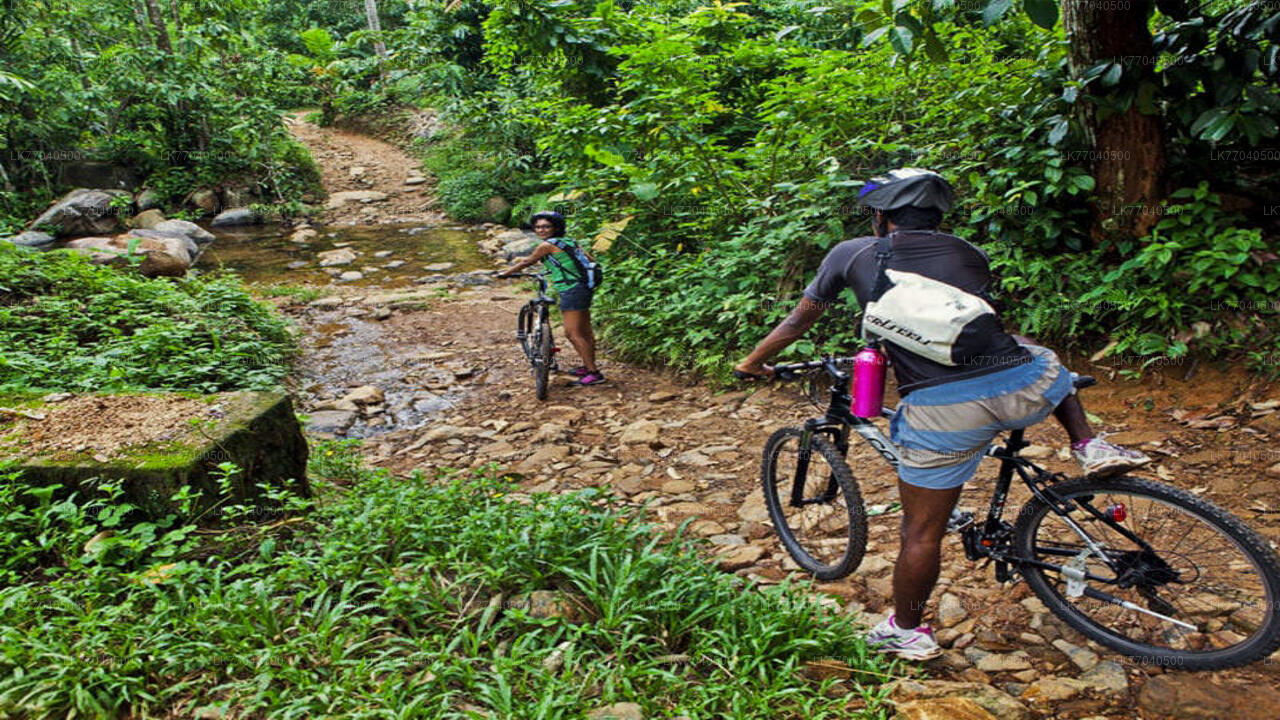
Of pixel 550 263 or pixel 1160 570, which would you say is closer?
pixel 1160 570

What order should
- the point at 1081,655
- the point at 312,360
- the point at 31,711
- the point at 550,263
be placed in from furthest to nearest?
the point at 312,360 → the point at 550,263 → the point at 1081,655 → the point at 31,711

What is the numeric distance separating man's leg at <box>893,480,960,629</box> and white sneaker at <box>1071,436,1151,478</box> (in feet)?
1.40

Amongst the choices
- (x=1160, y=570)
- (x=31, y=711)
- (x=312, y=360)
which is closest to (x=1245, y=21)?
(x=1160, y=570)

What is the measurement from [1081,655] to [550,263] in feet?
16.4

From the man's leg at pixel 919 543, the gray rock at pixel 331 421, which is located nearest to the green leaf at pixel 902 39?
the man's leg at pixel 919 543

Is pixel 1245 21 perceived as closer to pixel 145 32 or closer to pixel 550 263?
pixel 550 263

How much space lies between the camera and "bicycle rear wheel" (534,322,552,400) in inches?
254

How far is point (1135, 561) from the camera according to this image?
2451mm

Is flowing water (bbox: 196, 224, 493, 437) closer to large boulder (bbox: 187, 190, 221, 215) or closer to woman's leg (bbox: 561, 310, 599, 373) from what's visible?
large boulder (bbox: 187, 190, 221, 215)

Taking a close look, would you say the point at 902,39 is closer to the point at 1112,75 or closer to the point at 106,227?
the point at 1112,75

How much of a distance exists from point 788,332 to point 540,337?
3.95 meters

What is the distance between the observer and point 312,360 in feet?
25.4

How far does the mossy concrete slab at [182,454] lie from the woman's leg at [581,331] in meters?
3.12

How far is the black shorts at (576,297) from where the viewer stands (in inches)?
254
